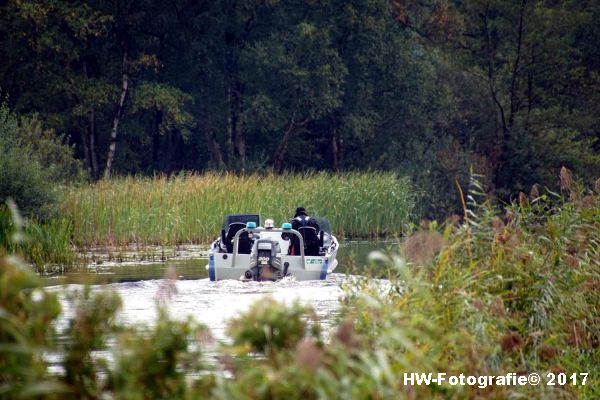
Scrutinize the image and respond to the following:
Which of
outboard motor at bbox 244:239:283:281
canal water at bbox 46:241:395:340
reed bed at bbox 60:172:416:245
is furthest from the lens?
reed bed at bbox 60:172:416:245

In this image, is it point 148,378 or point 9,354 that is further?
point 148,378

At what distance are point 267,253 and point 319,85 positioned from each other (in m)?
27.4

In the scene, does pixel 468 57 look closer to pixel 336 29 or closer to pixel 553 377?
pixel 336 29

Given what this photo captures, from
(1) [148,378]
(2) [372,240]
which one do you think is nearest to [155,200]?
(2) [372,240]

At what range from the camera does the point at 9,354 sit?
4.54 metres

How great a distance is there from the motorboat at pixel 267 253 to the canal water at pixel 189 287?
0.24 m

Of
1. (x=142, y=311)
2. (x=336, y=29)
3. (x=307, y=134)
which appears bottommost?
(x=142, y=311)

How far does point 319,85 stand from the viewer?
45625 mm

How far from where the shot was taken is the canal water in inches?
578

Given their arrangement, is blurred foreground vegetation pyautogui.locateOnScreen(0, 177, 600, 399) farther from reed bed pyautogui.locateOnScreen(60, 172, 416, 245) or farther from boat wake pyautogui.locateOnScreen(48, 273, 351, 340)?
reed bed pyautogui.locateOnScreen(60, 172, 416, 245)

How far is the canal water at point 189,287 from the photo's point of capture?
14688mm

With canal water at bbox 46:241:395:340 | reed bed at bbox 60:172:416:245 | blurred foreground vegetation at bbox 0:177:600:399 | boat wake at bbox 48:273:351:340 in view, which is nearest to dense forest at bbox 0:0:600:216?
reed bed at bbox 60:172:416:245

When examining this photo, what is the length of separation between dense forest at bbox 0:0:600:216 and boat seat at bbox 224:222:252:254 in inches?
727

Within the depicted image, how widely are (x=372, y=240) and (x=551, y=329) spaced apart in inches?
824
